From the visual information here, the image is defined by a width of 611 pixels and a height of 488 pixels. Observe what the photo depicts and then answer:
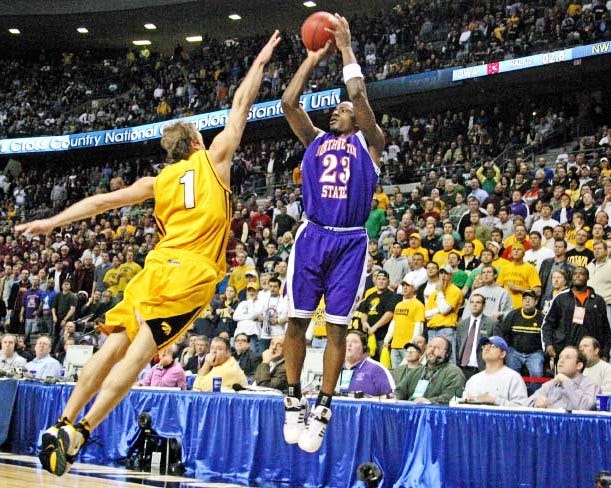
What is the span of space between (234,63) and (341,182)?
26.9 m

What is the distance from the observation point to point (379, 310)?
13.1 m

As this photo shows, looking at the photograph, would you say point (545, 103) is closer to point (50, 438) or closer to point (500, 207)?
point (500, 207)

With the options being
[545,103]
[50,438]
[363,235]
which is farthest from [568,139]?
[50,438]

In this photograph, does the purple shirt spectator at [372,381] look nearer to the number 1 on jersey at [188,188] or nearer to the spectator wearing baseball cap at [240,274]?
the number 1 on jersey at [188,188]

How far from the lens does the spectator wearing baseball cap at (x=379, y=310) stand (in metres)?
12.9

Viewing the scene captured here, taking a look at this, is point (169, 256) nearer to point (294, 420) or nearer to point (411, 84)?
point (294, 420)

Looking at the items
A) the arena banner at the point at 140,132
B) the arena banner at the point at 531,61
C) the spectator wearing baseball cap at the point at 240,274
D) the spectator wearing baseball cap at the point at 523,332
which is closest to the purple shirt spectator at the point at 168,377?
the spectator wearing baseball cap at the point at 240,274

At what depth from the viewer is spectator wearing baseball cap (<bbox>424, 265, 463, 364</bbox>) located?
1221cm

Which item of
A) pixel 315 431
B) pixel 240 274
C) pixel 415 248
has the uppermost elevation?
pixel 415 248

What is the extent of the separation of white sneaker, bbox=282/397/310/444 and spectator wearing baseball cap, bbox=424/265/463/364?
6006 millimetres

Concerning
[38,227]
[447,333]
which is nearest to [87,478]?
[447,333]

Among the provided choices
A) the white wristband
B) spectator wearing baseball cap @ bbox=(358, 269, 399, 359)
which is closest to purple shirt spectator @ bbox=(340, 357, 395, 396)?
spectator wearing baseball cap @ bbox=(358, 269, 399, 359)

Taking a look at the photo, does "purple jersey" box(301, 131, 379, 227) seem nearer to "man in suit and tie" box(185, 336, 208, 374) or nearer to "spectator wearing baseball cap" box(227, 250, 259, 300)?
"man in suit and tie" box(185, 336, 208, 374)

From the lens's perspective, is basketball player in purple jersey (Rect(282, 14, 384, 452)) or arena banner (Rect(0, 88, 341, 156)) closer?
basketball player in purple jersey (Rect(282, 14, 384, 452))
